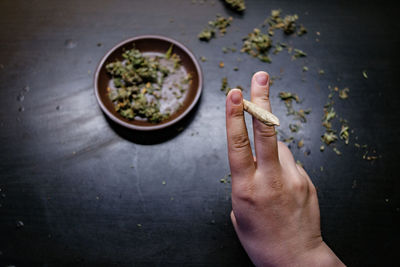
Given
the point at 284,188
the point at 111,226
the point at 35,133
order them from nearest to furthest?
1. the point at 284,188
2. the point at 111,226
3. the point at 35,133

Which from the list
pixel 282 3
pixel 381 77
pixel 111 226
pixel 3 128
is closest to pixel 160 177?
pixel 111 226

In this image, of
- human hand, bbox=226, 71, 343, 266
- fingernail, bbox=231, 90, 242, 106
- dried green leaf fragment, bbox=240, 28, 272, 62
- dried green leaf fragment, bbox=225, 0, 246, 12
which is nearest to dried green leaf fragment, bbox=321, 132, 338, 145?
human hand, bbox=226, 71, 343, 266

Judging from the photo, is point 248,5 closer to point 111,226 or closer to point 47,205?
point 111,226

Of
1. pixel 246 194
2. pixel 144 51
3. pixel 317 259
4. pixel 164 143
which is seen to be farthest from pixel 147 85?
pixel 317 259

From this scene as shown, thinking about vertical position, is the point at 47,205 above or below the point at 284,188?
below

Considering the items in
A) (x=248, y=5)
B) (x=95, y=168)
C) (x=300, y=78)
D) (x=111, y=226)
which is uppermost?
(x=248, y=5)

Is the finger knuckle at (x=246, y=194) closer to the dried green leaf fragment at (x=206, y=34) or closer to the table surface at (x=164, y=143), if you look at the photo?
the table surface at (x=164, y=143)

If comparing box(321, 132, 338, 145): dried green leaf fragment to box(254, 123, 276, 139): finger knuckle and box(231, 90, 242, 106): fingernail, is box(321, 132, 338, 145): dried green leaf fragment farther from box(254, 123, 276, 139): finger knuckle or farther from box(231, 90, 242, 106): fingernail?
box(231, 90, 242, 106): fingernail
